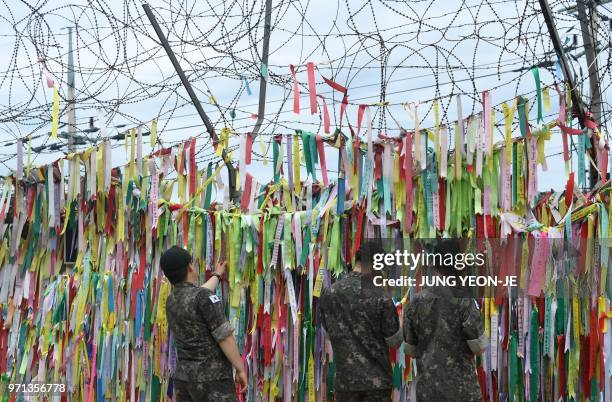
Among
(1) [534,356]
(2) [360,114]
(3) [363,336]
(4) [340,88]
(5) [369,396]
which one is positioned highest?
(4) [340,88]

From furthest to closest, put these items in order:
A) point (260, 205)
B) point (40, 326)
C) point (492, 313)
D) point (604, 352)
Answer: point (40, 326) → point (260, 205) → point (492, 313) → point (604, 352)

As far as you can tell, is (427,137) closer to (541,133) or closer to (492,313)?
(541,133)

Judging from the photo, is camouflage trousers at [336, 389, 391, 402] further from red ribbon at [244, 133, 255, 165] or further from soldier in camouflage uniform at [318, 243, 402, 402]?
red ribbon at [244, 133, 255, 165]

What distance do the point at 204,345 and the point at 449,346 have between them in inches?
50.7

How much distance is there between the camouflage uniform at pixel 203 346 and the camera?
189 inches

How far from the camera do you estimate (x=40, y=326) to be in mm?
6629

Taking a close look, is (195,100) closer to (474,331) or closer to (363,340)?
(363,340)

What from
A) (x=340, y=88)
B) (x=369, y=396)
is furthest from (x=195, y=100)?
(x=369, y=396)

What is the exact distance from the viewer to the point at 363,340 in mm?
4812

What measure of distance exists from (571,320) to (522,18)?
5.68 feet

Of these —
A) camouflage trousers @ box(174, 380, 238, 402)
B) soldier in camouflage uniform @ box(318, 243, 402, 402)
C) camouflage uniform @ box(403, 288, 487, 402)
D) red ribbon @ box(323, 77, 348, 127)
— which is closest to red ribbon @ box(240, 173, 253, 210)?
red ribbon @ box(323, 77, 348, 127)

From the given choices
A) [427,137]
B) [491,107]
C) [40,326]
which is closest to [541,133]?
[491,107]

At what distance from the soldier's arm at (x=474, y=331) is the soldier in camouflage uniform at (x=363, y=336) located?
0.44 meters

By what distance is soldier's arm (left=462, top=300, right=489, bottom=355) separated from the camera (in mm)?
4504
